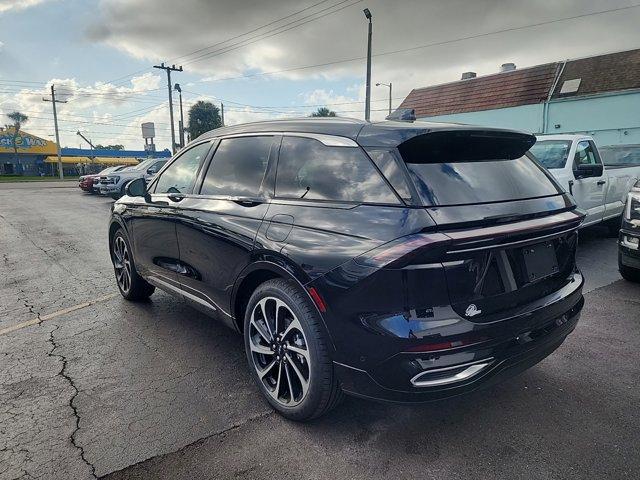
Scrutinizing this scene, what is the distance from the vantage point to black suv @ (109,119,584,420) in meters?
2.11

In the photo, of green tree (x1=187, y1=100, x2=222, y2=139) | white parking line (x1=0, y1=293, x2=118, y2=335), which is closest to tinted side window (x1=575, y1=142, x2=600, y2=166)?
white parking line (x1=0, y1=293, x2=118, y2=335)

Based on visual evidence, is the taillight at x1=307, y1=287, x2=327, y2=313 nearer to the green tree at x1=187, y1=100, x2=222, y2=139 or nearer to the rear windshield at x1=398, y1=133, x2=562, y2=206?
the rear windshield at x1=398, y1=133, x2=562, y2=206

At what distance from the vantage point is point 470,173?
2480mm

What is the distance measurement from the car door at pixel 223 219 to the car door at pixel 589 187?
567 centimetres

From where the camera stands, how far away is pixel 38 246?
8195 mm

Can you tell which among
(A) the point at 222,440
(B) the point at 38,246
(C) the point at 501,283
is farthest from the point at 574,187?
(B) the point at 38,246

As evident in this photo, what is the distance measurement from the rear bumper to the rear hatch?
0.37 ft

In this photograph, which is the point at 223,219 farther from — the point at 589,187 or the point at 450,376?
the point at 589,187

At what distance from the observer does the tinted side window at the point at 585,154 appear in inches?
281

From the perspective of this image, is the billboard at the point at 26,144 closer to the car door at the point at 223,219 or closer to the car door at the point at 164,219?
the car door at the point at 164,219

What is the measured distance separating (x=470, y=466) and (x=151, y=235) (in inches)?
129

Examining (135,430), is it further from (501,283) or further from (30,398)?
(501,283)

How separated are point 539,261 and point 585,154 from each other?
6102 mm

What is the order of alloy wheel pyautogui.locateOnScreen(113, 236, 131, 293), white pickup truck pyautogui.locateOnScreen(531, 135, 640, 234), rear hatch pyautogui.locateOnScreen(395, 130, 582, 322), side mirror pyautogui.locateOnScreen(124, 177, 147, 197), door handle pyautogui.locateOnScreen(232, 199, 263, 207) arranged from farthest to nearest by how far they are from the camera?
1. white pickup truck pyautogui.locateOnScreen(531, 135, 640, 234)
2. alloy wheel pyautogui.locateOnScreen(113, 236, 131, 293)
3. side mirror pyautogui.locateOnScreen(124, 177, 147, 197)
4. door handle pyautogui.locateOnScreen(232, 199, 263, 207)
5. rear hatch pyautogui.locateOnScreen(395, 130, 582, 322)
